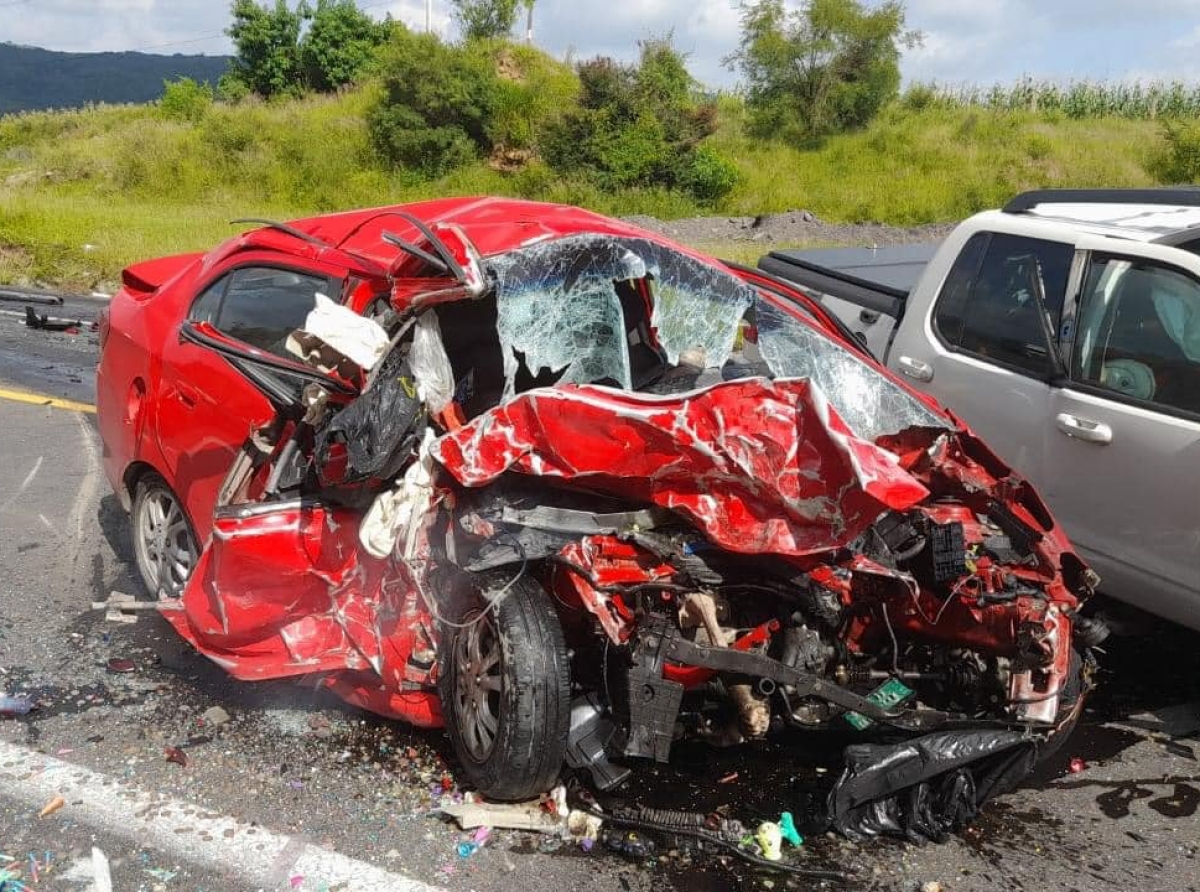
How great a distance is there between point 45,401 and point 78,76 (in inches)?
3465

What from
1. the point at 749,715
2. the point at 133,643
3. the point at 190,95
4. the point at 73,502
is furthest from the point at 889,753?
the point at 190,95

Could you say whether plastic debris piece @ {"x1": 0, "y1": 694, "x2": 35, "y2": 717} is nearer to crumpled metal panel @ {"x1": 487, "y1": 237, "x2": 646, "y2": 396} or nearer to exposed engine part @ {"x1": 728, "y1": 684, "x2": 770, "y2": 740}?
crumpled metal panel @ {"x1": 487, "y1": 237, "x2": 646, "y2": 396}

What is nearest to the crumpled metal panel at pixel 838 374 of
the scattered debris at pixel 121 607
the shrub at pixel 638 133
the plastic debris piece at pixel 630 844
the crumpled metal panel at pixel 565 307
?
the crumpled metal panel at pixel 565 307

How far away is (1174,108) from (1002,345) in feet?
105

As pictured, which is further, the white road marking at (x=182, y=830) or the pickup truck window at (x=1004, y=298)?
the pickup truck window at (x=1004, y=298)

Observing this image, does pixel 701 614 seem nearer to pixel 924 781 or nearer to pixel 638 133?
pixel 924 781

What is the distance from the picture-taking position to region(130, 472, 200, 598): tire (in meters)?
4.70

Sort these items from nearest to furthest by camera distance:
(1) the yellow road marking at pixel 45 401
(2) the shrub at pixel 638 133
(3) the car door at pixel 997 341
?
(3) the car door at pixel 997 341 → (1) the yellow road marking at pixel 45 401 → (2) the shrub at pixel 638 133

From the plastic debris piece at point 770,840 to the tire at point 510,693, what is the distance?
65 centimetres

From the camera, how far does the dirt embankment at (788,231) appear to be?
22391 millimetres

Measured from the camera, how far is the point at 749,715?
3.37m

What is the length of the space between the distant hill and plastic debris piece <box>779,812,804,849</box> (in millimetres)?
80685

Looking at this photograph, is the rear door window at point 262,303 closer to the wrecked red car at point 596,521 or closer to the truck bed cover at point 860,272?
the wrecked red car at point 596,521

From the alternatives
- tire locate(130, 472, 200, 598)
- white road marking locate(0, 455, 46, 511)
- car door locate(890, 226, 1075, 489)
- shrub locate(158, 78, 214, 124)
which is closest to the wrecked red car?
tire locate(130, 472, 200, 598)
